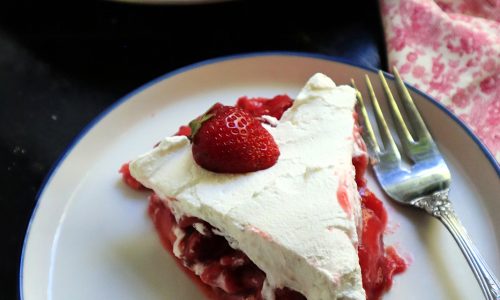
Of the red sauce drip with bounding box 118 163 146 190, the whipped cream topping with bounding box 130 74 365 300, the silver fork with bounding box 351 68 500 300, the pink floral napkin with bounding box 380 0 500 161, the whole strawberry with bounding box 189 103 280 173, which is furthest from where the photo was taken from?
the pink floral napkin with bounding box 380 0 500 161

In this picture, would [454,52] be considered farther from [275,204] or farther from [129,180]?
[129,180]

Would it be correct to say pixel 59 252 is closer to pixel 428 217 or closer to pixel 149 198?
pixel 149 198

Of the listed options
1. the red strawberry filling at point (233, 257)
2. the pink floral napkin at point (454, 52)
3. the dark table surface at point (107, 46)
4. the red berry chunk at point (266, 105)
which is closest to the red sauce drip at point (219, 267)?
the red strawberry filling at point (233, 257)

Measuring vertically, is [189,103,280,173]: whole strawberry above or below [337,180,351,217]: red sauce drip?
above

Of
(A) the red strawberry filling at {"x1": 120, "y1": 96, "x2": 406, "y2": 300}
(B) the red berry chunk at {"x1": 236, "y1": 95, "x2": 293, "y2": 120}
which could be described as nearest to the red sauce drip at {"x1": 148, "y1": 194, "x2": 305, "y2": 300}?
(A) the red strawberry filling at {"x1": 120, "y1": 96, "x2": 406, "y2": 300}

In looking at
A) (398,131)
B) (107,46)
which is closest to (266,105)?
(398,131)

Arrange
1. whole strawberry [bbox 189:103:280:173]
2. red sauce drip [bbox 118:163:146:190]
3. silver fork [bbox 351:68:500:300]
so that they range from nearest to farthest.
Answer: whole strawberry [bbox 189:103:280:173] → silver fork [bbox 351:68:500:300] → red sauce drip [bbox 118:163:146:190]

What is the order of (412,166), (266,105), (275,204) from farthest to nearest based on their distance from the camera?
(266,105)
(412,166)
(275,204)

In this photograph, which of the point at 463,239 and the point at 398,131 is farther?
the point at 398,131

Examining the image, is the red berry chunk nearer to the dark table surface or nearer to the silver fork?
the silver fork
